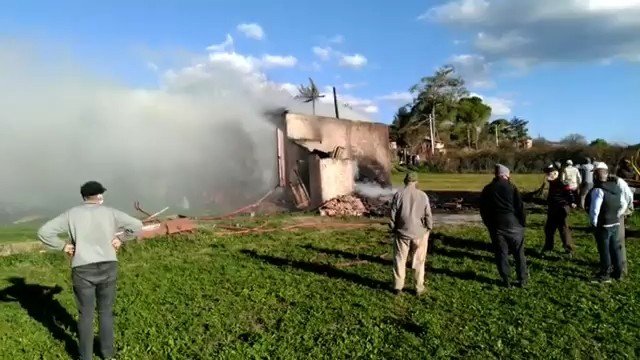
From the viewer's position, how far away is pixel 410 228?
8117 mm

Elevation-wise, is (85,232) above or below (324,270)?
above

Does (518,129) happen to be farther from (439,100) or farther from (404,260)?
(404,260)

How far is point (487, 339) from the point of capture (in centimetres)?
621

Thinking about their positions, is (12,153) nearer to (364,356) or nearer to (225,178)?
(225,178)

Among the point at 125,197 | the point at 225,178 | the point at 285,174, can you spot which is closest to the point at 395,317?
the point at 285,174

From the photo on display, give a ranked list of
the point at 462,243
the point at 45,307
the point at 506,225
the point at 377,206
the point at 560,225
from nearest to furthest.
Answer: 1. the point at 45,307
2. the point at 506,225
3. the point at 560,225
4. the point at 462,243
5. the point at 377,206

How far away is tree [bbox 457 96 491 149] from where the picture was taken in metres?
68.9

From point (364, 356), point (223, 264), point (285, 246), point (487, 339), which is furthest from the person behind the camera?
point (285, 246)

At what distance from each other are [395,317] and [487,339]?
1275 millimetres

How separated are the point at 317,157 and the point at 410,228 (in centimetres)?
1112

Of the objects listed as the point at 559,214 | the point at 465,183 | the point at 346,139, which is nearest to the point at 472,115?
the point at 465,183

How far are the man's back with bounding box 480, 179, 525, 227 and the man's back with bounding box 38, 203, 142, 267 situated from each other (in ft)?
18.3

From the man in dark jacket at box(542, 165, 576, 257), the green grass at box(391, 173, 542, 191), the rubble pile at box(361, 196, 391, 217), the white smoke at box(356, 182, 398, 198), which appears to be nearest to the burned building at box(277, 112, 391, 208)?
the white smoke at box(356, 182, 398, 198)

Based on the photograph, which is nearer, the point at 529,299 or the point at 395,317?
the point at 395,317
